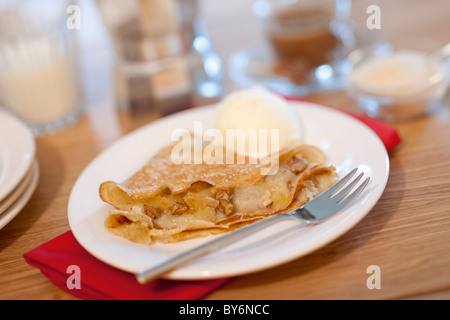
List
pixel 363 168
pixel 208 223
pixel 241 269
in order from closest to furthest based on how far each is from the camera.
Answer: pixel 241 269 → pixel 208 223 → pixel 363 168

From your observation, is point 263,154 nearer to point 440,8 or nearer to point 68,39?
point 68,39

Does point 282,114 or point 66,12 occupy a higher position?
point 66,12

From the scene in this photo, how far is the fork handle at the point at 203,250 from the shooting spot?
34.4 inches

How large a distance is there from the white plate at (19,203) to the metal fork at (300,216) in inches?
16.1

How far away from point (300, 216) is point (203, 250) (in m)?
0.21

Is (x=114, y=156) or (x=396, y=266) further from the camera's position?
(x=114, y=156)

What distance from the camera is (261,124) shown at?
1.35 m

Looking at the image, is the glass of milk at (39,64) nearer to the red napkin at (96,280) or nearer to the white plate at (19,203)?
the white plate at (19,203)

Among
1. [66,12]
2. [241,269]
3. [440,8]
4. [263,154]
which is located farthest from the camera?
[440,8]

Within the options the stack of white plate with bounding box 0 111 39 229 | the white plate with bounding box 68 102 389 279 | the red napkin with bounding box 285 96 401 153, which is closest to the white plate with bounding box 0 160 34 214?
the stack of white plate with bounding box 0 111 39 229

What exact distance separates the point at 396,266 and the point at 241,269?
304 millimetres

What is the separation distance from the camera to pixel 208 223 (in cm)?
103
